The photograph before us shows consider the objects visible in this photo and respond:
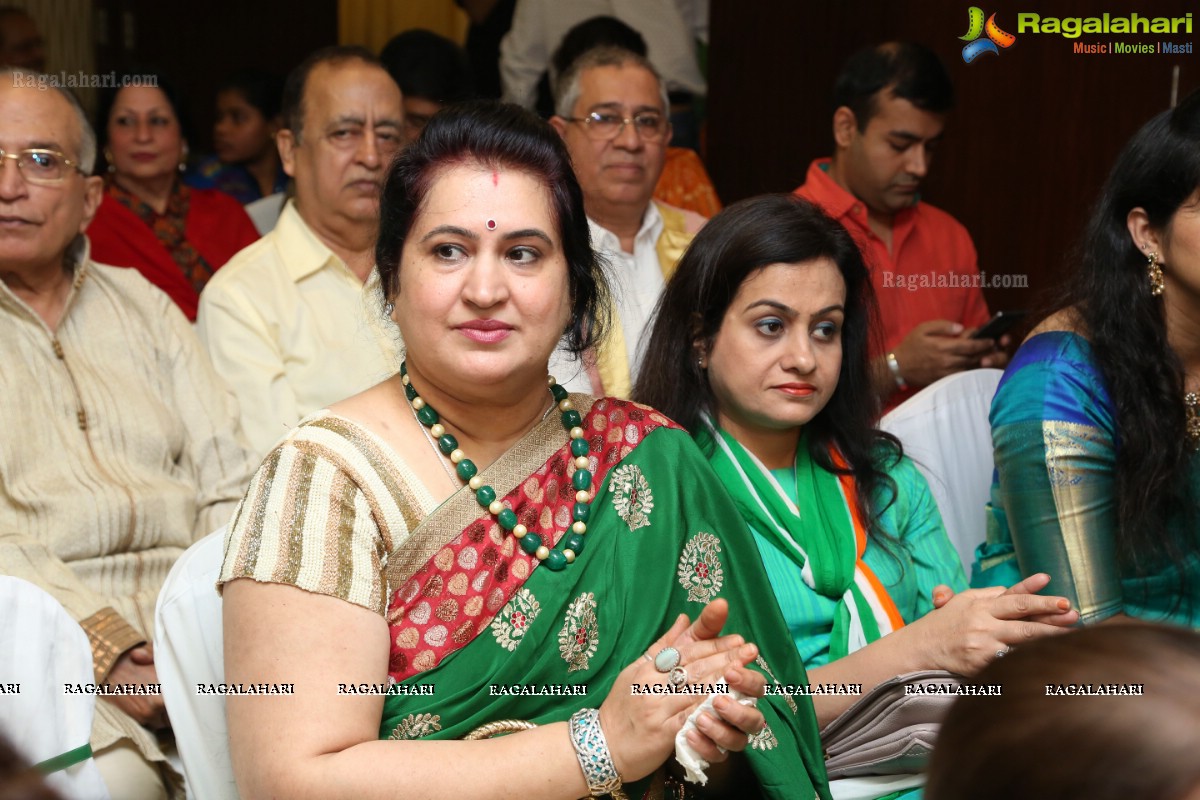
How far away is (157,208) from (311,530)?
9.38 feet

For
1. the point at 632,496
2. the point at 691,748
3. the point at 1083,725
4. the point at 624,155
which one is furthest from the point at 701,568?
the point at 624,155

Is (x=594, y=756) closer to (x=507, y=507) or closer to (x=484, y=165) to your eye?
(x=507, y=507)

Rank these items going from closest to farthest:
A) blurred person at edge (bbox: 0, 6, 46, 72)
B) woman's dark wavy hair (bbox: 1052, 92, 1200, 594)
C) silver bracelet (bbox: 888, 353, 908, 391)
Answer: woman's dark wavy hair (bbox: 1052, 92, 1200, 594) < silver bracelet (bbox: 888, 353, 908, 391) < blurred person at edge (bbox: 0, 6, 46, 72)

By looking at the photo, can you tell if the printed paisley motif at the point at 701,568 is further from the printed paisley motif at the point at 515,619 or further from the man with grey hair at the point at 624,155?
the man with grey hair at the point at 624,155

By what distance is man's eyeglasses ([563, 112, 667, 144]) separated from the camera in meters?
3.71

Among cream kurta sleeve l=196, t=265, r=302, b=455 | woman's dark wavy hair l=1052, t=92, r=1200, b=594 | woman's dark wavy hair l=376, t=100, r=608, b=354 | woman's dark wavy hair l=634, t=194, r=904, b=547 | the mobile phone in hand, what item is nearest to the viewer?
woman's dark wavy hair l=376, t=100, r=608, b=354

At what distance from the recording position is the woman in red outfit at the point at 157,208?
393 cm

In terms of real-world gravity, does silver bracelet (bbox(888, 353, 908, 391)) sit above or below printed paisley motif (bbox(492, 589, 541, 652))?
above

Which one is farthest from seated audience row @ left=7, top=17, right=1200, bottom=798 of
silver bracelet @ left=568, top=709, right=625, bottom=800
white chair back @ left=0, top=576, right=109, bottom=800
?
white chair back @ left=0, top=576, right=109, bottom=800

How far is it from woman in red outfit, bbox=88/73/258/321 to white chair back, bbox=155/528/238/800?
2.17 m

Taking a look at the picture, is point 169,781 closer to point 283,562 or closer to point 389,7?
point 283,562

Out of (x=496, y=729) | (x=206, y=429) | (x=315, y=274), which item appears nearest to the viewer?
(x=496, y=729)

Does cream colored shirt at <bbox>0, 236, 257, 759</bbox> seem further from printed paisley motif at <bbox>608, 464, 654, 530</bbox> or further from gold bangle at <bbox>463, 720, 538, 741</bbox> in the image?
printed paisley motif at <bbox>608, 464, 654, 530</bbox>

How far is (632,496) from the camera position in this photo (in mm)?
1878
